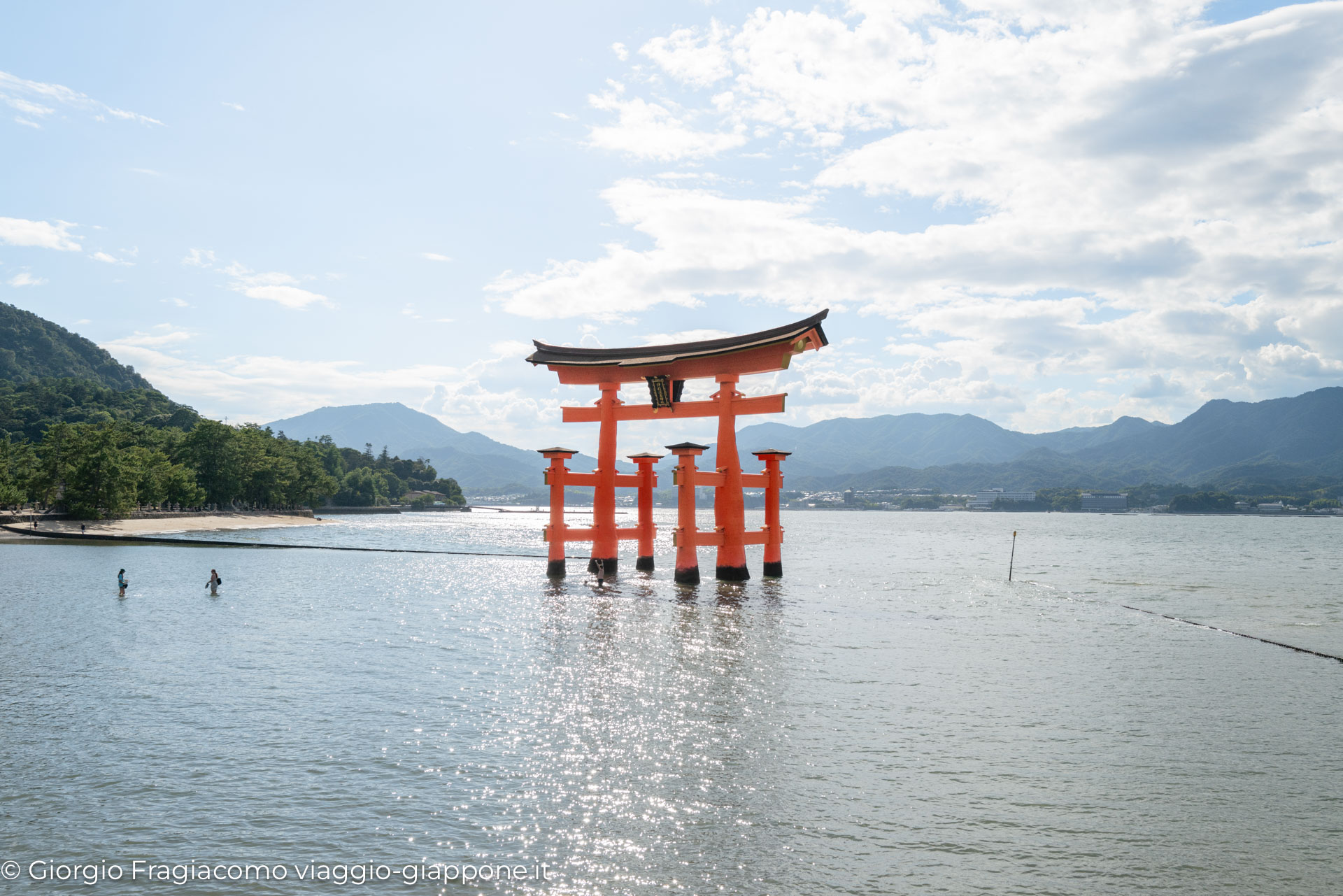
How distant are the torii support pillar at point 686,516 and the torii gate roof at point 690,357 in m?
3.37

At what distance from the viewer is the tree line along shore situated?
70.8 meters

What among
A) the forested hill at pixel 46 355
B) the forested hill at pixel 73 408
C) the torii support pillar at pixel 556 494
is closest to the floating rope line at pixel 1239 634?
the torii support pillar at pixel 556 494

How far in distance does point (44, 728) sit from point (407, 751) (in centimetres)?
643

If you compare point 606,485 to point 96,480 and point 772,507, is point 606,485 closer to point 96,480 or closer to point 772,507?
point 772,507

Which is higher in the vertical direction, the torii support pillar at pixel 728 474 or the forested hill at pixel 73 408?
the forested hill at pixel 73 408

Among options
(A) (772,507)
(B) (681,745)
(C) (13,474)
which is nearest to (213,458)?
(C) (13,474)

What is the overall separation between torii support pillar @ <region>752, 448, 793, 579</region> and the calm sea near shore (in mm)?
7046

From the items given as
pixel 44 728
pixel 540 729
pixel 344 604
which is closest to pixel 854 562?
pixel 344 604

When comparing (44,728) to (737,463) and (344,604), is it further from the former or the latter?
(737,463)

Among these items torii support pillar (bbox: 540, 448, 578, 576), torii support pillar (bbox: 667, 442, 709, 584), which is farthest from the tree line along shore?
torii support pillar (bbox: 667, 442, 709, 584)

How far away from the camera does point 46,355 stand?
183 metres

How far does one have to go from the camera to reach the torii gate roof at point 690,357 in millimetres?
32312

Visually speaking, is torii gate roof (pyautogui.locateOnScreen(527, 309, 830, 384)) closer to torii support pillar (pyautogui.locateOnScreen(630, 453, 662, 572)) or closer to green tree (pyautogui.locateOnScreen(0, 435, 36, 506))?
torii support pillar (pyautogui.locateOnScreen(630, 453, 662, 572))

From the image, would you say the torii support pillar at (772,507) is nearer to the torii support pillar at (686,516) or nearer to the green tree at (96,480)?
the torii support pillar at (686,516)
